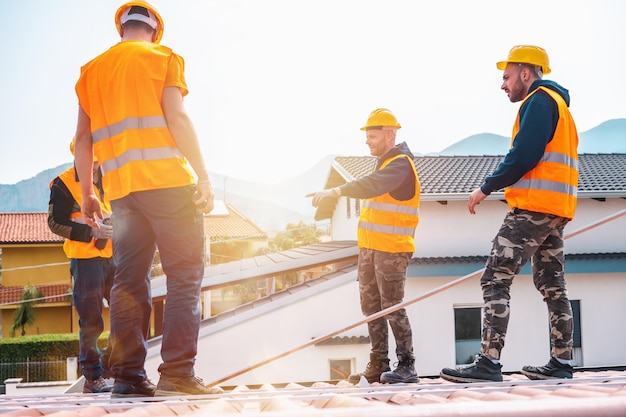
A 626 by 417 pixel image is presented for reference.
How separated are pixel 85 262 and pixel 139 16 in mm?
2010

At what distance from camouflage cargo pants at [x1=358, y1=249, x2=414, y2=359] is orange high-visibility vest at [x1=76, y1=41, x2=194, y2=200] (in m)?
1.98

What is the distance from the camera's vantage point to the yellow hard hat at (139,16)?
2766 mm

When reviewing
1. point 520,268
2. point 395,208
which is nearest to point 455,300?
point 395,208

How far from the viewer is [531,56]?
128 inches

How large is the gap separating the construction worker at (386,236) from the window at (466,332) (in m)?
9.33

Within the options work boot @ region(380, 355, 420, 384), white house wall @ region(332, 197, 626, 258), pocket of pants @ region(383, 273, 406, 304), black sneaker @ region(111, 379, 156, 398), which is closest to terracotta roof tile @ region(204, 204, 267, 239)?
white house wall @ region(332, 197, 626, 258)

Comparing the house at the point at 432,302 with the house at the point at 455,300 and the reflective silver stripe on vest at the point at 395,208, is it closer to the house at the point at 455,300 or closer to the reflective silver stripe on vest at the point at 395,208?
the house at the point at 455,300

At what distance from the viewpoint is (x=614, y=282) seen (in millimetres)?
13875

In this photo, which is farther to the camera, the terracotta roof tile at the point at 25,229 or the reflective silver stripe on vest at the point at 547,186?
the terracotta roof tile at the point at 25,229

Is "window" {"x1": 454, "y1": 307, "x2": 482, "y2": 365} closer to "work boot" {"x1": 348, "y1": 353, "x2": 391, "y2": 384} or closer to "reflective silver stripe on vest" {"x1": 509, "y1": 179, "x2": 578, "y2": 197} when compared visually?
"work boot" {"x1": 348, "y1": 353, "x2": 391, "y2": 384}

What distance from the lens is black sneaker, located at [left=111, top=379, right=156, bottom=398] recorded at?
2592 mm

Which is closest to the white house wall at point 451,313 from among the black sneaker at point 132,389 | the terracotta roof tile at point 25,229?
the black sneaker at point 132,389

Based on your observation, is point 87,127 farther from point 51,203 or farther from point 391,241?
point 391,241

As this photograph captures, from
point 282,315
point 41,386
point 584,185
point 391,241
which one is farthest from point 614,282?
point 41,386
